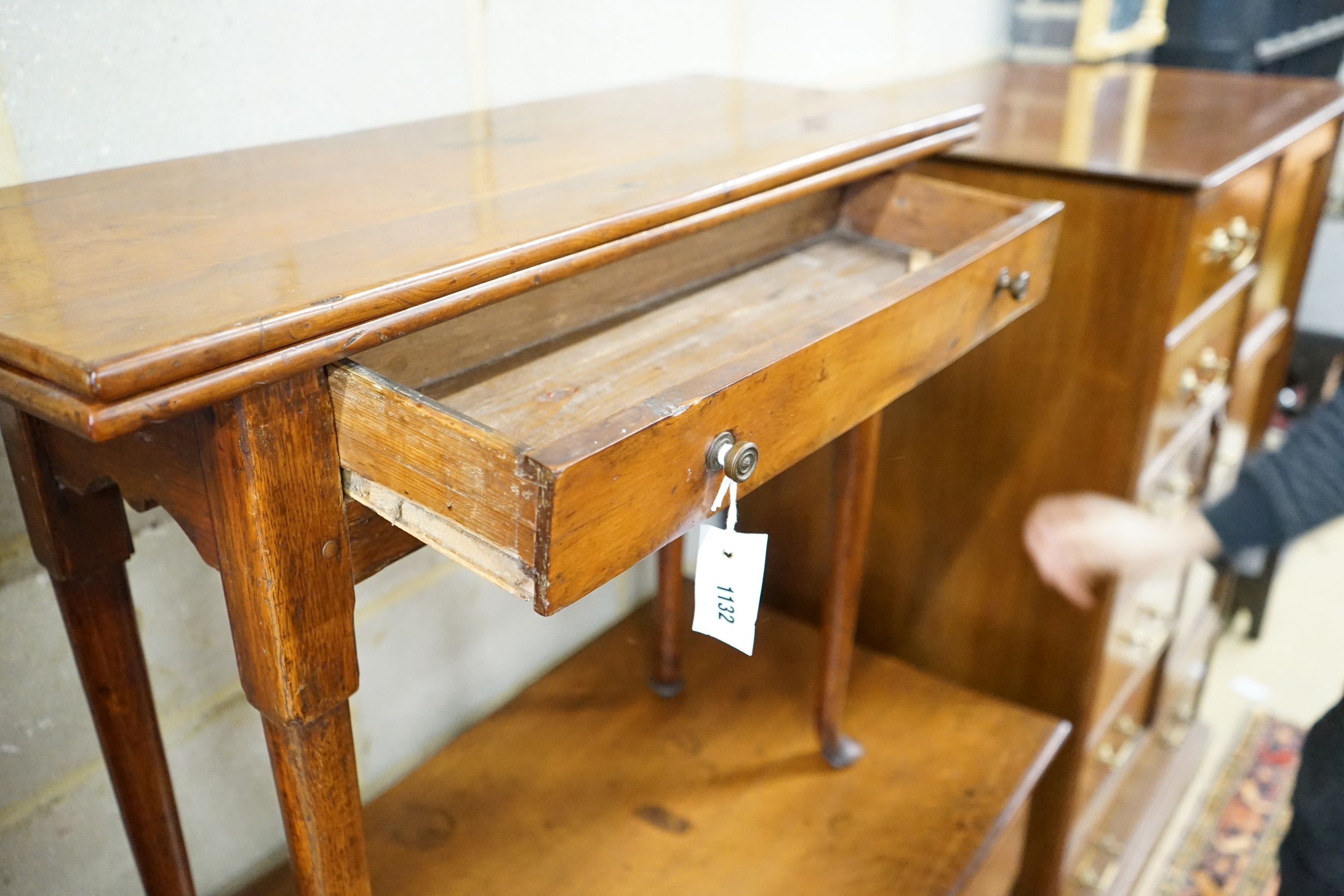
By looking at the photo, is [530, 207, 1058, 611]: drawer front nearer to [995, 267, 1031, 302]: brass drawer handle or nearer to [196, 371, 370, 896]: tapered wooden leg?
[995, 267, 1031, 302]: brass drawer handle

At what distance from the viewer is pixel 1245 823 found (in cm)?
177

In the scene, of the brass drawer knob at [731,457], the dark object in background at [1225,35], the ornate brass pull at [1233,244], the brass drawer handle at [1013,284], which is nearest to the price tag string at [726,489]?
the brass drawer knob at [731,457]

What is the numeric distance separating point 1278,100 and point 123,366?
A: 160 cm

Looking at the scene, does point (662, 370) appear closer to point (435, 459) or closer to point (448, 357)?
point (448, 357)

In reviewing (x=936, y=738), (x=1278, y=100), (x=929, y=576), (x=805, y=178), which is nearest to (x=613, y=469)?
(x=805, y=178)

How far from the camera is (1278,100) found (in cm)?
151

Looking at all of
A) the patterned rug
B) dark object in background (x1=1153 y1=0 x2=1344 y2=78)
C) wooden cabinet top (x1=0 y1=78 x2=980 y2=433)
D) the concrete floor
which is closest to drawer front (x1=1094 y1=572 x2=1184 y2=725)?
the patterned rug

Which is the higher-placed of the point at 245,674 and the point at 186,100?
the point at 186,100

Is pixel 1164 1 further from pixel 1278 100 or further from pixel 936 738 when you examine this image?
pixel 936 738

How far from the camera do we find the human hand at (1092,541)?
1034 millimetres

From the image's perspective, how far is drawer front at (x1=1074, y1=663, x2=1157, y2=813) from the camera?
1399 mm

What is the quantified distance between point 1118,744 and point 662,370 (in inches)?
43.8

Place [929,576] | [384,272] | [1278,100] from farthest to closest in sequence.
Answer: [1278,100]
[929,576]
[384,272]

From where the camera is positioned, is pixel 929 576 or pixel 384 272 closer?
pixel 384 272
